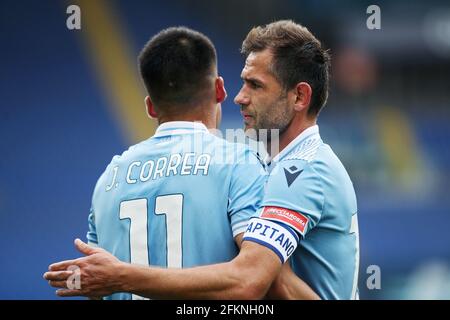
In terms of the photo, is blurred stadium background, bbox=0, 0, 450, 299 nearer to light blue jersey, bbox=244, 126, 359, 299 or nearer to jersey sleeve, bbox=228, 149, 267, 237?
light blue jersey, bbox=244, 126, 359, 299

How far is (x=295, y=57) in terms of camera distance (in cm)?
369

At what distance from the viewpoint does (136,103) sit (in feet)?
37.9

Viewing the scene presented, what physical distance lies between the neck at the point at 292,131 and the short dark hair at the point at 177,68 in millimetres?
417

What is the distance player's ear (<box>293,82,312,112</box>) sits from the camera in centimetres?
367

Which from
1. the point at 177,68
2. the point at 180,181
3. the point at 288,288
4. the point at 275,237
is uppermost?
the point at 177,68

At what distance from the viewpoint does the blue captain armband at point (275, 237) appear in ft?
10.5

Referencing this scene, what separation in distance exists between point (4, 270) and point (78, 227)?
3.67 feet

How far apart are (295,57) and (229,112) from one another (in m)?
8.16

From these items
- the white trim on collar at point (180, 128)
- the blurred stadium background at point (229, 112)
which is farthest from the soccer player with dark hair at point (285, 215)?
the blurred stadium background at point (229, 112)

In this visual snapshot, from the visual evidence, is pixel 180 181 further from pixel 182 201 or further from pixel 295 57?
pixel 295 57

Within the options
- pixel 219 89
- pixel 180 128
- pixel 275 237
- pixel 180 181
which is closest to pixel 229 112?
pixel 219 89

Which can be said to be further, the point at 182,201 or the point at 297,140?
the point at 297,140

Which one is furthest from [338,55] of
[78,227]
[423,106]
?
[78,227]

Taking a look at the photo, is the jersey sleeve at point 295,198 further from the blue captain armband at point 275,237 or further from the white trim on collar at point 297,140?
the white trim on collar at point 297,140
